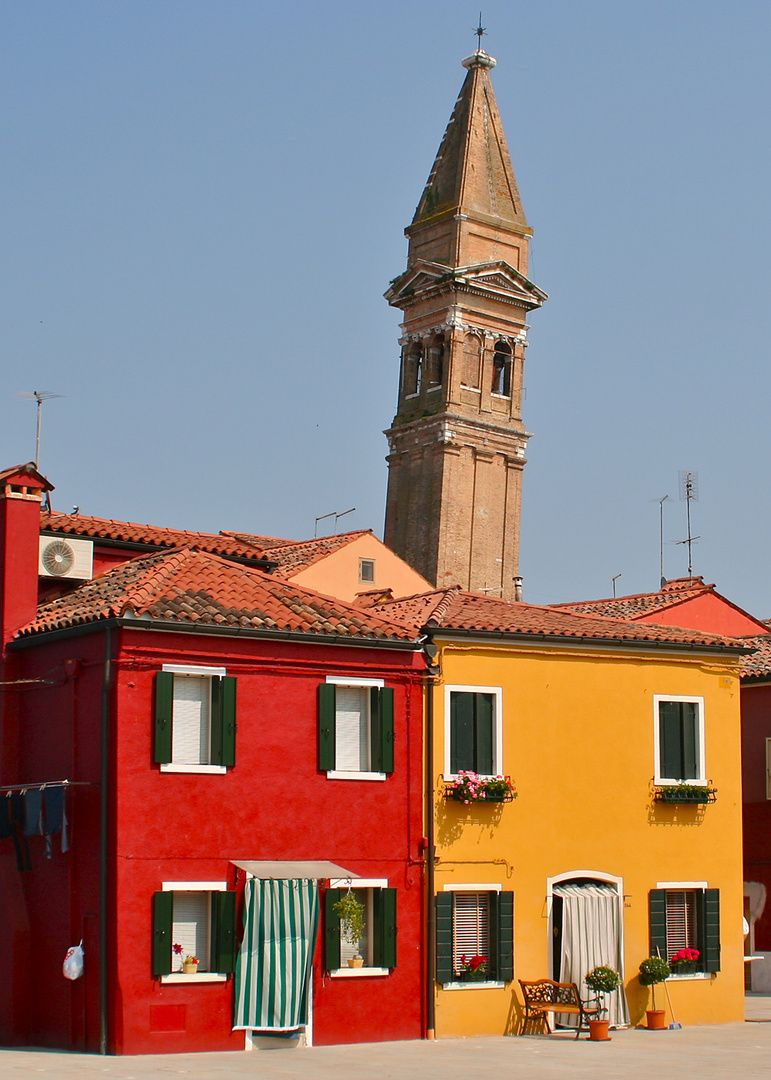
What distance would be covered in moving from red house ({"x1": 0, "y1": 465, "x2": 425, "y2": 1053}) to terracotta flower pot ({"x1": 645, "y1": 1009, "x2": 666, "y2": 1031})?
403 centimetres

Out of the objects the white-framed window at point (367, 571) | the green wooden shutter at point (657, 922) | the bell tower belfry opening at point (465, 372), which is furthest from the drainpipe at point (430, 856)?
the bell tower belfry opening at point (465, 372)

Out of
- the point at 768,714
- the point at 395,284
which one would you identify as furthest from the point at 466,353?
the point at 768,714

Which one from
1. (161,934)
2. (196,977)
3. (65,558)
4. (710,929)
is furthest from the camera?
(710,929)

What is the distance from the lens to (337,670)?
23.9 metres

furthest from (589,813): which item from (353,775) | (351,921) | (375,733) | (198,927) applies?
(198,927)

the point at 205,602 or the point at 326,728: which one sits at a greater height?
the point at 205,602

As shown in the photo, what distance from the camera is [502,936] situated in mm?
24547

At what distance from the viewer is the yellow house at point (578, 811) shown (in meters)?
24.6

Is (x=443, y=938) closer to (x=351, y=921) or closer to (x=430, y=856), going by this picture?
(x=430, y=856)

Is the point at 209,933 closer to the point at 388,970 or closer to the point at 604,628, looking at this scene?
the point at 388,970

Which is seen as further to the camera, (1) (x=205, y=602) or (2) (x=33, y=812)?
(1) (x=205, y=602)

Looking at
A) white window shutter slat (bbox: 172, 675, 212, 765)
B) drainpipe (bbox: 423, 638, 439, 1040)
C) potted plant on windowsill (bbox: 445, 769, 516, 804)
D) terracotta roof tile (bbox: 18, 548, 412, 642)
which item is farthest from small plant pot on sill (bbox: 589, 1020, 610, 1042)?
white window shutter slat (bbox: 172, 675, 212, 765)

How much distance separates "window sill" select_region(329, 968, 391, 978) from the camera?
23.1m

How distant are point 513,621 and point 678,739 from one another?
359cm
